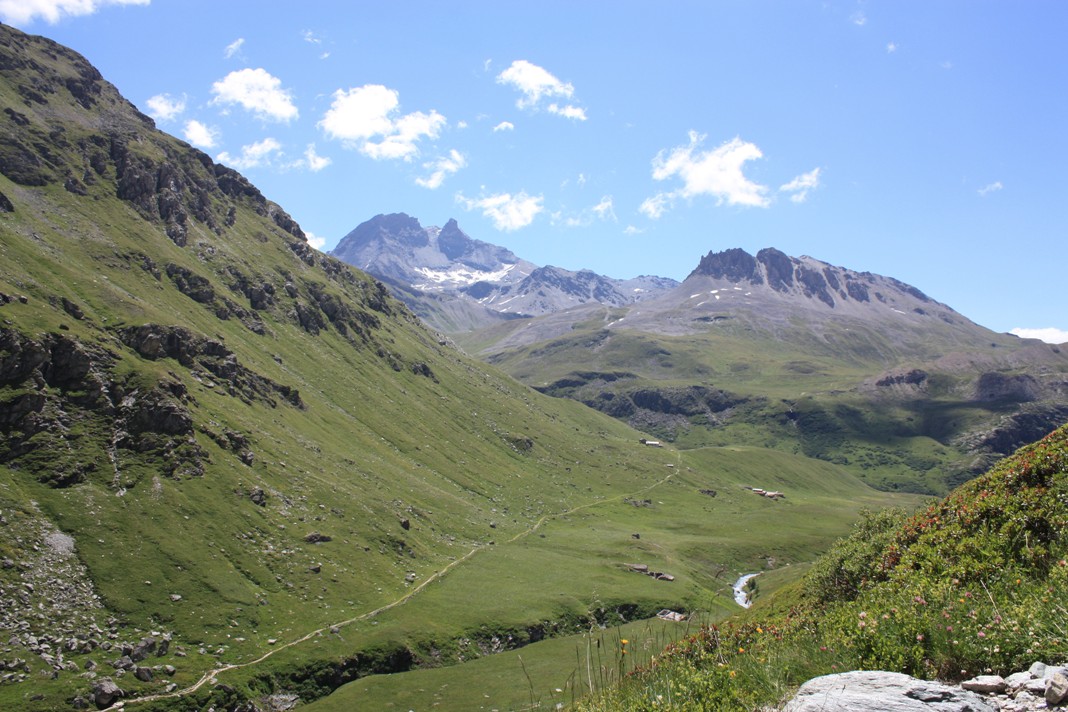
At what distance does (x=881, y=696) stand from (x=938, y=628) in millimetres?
4165

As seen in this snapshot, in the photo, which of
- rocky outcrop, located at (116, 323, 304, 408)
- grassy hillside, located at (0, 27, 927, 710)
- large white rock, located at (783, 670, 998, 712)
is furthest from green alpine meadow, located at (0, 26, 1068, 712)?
large white rock, located at (783, 670, 998, 712)

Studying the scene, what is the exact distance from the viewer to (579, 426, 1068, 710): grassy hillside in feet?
45.3

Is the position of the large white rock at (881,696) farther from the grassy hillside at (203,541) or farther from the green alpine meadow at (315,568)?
the grassy hillside at (203,541)

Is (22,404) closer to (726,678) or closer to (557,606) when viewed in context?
(557,606)

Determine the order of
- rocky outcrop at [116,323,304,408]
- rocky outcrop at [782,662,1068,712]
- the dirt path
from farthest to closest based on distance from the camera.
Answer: rocky outcrop at [116,323,304,408] → the dirt path → rocky outcrop at [782,662,1068,712]

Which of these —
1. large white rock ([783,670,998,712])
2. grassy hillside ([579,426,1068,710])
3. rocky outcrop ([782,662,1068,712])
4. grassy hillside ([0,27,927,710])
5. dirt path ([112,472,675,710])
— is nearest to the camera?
rocky outcrop ([782,662,1068,712])

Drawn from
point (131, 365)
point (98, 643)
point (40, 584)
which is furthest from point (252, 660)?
point (131, 365)

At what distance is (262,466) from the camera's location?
14400 centimetres

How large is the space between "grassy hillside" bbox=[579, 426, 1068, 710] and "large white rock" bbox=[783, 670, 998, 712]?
2.01m

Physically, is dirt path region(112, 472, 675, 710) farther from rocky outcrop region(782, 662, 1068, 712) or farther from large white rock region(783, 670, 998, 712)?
rocky outcrop region(782, 662, 1068, 712)

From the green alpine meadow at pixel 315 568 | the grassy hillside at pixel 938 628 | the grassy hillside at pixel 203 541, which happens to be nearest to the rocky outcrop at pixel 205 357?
the grassy hillside at pixel 203 541

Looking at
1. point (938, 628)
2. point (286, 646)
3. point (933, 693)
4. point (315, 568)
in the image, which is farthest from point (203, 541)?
point (933, 693)

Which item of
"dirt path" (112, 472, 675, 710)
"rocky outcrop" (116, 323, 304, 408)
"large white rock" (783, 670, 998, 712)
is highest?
"rocky outcrop" (116, 323, 304, 408)

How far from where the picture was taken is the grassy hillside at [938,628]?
13812mm
